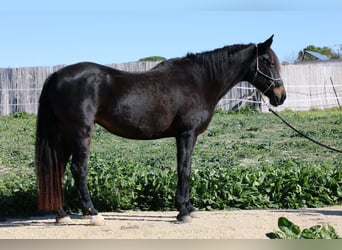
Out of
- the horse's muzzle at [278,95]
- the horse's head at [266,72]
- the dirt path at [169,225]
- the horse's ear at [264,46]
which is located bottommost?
the dirt path at [169,225]

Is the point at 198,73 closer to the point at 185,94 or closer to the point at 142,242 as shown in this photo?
the point at 185,94

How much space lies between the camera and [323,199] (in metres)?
8.30

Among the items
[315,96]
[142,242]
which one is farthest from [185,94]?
[315,96]

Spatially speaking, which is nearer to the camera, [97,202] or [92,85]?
[92,85]

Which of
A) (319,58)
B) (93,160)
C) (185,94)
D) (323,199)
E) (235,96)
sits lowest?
(323,199)

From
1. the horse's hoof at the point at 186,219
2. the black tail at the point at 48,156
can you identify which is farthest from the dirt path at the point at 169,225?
the black tail at the point at 48,156

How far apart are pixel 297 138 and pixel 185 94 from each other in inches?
362

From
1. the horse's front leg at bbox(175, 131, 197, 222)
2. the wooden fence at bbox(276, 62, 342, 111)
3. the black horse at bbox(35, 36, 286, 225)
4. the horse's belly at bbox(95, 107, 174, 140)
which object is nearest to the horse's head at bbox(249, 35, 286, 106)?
the black horse at bbox(35, 36, 286, 225)

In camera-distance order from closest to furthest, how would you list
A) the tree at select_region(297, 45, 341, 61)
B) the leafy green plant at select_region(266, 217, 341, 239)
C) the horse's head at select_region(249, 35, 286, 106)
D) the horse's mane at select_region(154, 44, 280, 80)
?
the leafy green plant at select_region(266, 217, 341, 239)
the horse's mane at select_region(154, 44, 280, 80)
the horse's head at select_region(249, 35, 286, 106)
the tree at select_region(297, 45, 341, 61)

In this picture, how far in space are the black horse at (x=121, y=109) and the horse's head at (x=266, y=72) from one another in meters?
0.11

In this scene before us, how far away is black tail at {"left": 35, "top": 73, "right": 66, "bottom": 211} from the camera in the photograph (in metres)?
6.84

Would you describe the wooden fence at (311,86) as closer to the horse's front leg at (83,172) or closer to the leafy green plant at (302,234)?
the horse's front leg at (83,172)

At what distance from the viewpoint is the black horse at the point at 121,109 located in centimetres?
679

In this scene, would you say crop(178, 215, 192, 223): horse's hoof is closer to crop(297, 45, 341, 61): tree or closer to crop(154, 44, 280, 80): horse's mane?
crop(154, 44, 280, 80): horse's mane
